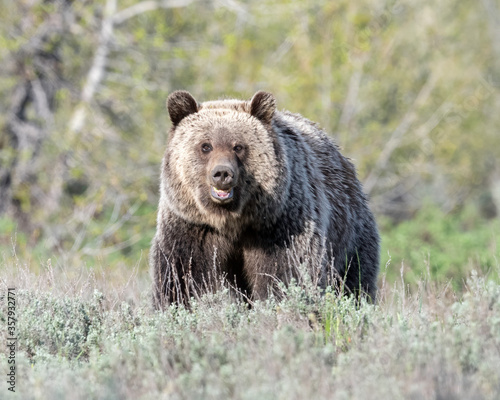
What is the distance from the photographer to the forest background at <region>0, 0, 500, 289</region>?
12836 millimetres

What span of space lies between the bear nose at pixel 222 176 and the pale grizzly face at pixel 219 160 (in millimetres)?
10

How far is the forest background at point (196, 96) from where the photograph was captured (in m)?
12.8

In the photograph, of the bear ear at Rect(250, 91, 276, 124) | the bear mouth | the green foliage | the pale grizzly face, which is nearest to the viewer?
the bear mouth

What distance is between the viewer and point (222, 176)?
508cm

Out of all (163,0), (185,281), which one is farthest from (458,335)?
(163,0)

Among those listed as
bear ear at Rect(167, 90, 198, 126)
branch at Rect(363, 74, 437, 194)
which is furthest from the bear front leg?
branch at Rect(363, 74, 437, 194)


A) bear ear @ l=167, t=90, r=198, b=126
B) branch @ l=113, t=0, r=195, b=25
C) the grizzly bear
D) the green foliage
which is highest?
branch @ l=113, t=0, r=195, b=25

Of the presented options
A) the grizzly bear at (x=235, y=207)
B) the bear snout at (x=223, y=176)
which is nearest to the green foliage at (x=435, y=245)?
the grizzly bear at (x=235, y=207)

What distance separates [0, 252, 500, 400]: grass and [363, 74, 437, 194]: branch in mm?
12812

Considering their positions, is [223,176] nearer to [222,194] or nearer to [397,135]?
[222,194]

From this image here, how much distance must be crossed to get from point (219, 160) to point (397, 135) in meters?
13.1

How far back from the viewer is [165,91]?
13734mm

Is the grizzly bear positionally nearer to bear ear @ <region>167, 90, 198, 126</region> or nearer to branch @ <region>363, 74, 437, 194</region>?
bear ear @ <region>167, 90, 198, 126</region>

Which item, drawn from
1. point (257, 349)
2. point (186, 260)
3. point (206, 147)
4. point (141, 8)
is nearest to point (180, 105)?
point (206, 147)
